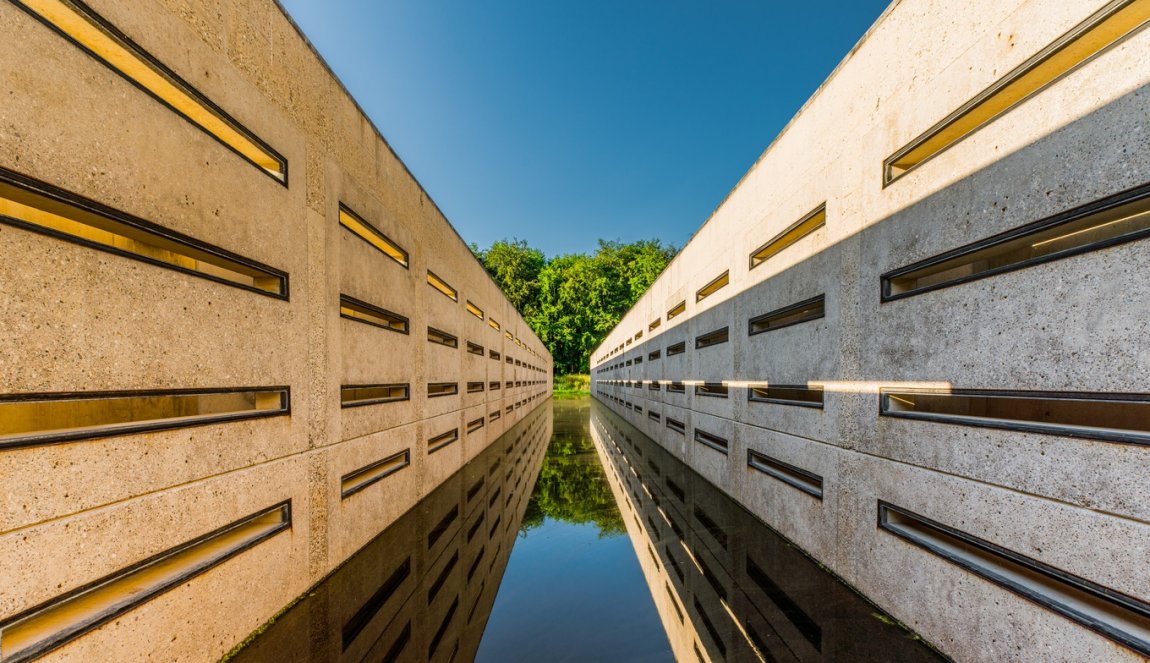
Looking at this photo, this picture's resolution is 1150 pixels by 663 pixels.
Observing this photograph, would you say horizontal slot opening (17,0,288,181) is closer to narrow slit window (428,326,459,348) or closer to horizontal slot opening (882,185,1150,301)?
narrow slit window (428,326,459,348)

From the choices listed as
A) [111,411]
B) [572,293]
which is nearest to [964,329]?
[111,411]

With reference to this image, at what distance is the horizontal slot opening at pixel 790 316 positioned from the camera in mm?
5234

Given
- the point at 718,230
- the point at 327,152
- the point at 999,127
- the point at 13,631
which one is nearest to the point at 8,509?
the point at 13,631

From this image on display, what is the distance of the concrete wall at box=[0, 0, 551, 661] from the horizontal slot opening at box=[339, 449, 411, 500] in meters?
0.14

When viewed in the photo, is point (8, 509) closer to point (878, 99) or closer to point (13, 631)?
point (13, 631)

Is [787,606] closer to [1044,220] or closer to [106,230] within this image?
[1044,220]

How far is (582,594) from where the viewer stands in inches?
180

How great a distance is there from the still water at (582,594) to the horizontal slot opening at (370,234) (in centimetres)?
430

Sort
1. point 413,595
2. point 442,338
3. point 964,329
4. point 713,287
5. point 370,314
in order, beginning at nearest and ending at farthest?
point 964,329
point 413,595
point 370,314
point 713,287
point 442,338

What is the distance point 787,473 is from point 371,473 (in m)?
6.13

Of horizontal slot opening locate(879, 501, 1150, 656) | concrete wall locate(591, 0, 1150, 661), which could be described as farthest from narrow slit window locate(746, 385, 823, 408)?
horizontal slot opening locate(879, 501, 1150, 656)

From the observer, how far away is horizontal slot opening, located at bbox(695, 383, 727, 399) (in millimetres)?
7844

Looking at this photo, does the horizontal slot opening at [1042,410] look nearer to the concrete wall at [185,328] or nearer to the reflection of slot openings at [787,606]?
the reflection of slot openings at [787,606]

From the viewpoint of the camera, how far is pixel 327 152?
16.3ft
